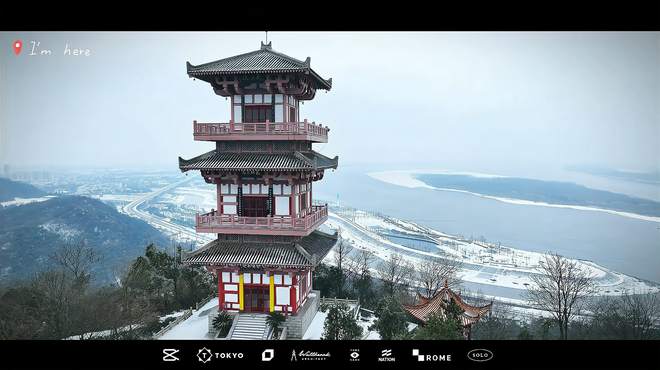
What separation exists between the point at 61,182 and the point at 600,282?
1971cm

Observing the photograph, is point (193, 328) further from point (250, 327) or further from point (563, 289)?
point (563, 289)

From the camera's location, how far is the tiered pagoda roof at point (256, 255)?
7582 millimetres

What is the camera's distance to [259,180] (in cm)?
798

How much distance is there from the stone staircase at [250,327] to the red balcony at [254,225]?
1.79 m

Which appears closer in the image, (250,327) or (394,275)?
(250,327)

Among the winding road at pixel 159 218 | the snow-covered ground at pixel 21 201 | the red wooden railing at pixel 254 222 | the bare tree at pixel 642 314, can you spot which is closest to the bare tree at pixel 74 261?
the snow-covered ground at pixel 21 201

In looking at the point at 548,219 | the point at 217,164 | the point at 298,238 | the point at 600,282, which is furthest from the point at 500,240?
the point at 217,164

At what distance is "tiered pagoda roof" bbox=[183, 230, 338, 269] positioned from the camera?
7.58 meters

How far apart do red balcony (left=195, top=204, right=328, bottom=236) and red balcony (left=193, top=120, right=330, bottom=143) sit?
1.59m

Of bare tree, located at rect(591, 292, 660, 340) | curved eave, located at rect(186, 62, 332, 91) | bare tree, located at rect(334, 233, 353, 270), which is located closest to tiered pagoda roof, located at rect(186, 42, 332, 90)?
curved eave, located at rect(186, 62, 332, 91)

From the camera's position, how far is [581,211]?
15930mm

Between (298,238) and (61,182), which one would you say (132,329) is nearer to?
(298,238)
